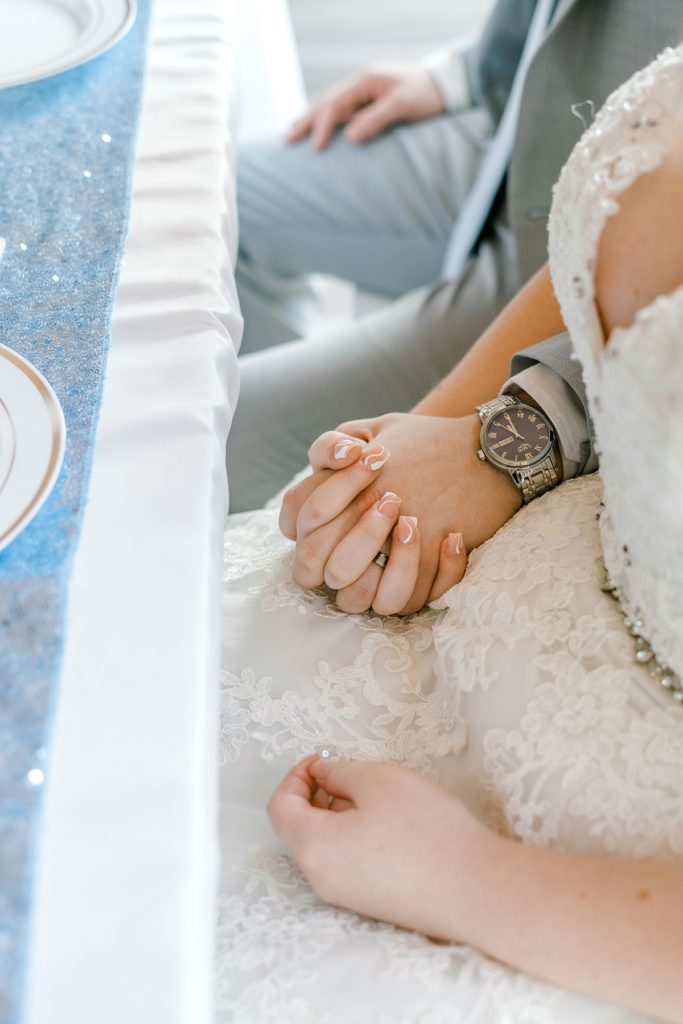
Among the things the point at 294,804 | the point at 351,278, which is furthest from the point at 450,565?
the point at 351,278

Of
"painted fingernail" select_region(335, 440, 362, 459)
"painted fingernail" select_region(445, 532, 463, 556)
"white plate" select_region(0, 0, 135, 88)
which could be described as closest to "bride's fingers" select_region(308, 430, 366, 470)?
"painted fingernail" select_region(335, 440, 362, 459)

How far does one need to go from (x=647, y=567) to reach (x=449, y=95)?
125 cm

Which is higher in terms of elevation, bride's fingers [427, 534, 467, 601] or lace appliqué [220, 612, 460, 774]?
Result: bride's fingers [427, 534, 467, 601]

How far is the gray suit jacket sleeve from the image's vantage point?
2.80ft

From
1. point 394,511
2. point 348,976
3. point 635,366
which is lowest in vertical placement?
point 348,976

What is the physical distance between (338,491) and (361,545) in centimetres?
5

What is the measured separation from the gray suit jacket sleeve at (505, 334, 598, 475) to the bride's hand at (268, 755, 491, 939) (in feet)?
1.15

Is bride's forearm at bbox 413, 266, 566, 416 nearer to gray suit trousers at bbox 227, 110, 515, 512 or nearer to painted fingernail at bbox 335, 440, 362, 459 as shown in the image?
painted fingernail at bbox 335, 440, 362, 459

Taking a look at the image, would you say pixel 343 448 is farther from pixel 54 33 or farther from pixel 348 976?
pixel 54 33

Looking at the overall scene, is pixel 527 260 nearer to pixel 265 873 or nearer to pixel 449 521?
pixel 449 521

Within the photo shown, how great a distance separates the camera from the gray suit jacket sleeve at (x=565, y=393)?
854mm

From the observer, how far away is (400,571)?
2.59ft

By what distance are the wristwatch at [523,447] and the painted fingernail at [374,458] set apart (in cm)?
10

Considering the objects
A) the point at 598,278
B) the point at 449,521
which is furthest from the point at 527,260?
the point at 598,278
